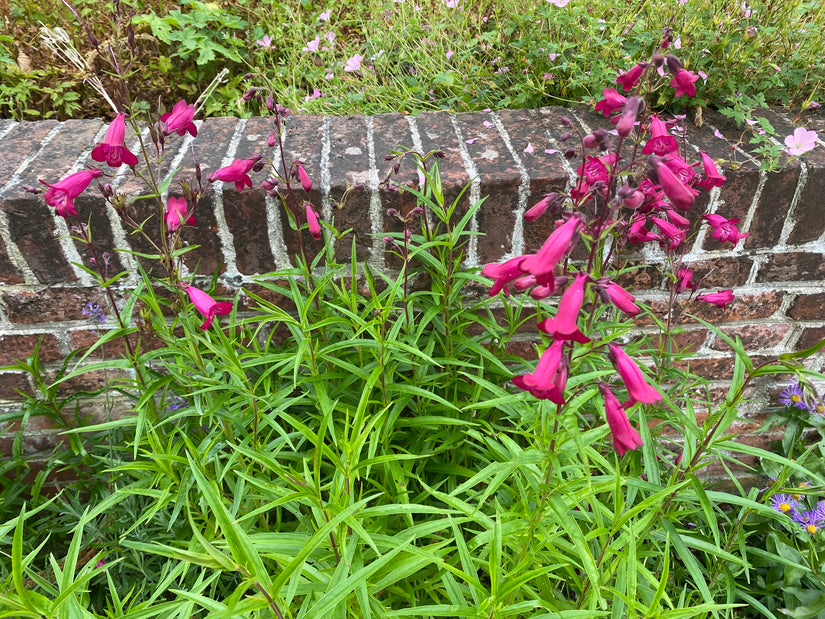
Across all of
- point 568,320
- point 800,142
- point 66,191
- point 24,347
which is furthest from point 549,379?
point 24,347

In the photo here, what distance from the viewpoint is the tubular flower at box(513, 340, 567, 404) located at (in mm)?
992

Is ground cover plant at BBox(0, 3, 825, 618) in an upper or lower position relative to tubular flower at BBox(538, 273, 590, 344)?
lower

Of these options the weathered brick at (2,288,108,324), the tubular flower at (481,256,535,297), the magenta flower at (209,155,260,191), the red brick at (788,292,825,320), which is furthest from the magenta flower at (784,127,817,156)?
the weathered brick at (2,288,108,324)

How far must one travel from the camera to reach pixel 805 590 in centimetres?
186

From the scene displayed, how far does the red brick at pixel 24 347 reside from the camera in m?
2.02

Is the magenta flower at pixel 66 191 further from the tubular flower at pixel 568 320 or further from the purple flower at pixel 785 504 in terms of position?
the purple flower at pixel 785 504

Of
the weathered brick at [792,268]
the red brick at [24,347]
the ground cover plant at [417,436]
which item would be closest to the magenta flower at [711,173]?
the ground cover plant at [417,436]

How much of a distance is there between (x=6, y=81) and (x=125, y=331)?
223 cm

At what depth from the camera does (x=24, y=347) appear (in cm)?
204

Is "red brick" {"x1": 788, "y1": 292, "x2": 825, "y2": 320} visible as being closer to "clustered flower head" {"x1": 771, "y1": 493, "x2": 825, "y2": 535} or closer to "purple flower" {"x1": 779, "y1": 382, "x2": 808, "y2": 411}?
"purple flower" {"x1": 779, "y1": 382, "x2": 808, "y2": 411}

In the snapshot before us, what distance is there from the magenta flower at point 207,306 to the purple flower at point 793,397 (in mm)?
2227

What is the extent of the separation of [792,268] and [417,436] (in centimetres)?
150

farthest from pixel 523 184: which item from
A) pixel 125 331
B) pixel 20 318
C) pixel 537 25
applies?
pixel 20 318

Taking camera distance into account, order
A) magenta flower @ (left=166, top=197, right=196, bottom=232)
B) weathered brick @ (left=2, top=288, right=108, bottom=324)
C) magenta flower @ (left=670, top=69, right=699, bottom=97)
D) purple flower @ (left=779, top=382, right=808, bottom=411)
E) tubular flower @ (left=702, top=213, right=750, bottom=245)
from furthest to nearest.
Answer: purple flower @ (left=779, top=382, right=808, bottom=411) → weathered brick @ (left=2, top=288, right=108, bottom=324) → tubular flower @ (left=702, top=213, right=750, bottom=245) → magenta flower @ (left=166, top=197, right=196, bottom=232) → magenta flower @ (left=670, top=69, right=699, bottom=97)
